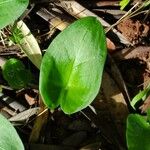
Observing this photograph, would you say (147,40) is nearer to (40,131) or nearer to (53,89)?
(53,89)

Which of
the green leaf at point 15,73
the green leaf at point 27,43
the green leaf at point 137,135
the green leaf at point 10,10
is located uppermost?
the green leaf at point 10,10

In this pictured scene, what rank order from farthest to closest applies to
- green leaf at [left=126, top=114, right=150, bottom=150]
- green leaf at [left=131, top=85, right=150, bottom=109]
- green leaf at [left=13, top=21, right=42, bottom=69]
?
green leaf at [left=13, top=21, right=42, bottom=69] < green leaf at [left=131, top=85, right=150, bottom=109] < green leaf at [left=126, top=114, right=150, bottom=150]

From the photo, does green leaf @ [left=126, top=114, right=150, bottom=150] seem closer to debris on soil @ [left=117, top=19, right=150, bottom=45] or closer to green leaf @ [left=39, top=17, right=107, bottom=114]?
green leaf @ [left=39, top=17, right=107, bottom=114]

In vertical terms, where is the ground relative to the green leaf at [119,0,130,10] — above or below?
below

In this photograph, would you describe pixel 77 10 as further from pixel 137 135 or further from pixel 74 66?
pixel 137 135

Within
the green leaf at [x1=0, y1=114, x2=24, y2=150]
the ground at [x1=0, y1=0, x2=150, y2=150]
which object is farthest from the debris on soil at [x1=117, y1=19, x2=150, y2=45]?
the green leaf at [x1=0, y1=114, x2=24, y2=150]

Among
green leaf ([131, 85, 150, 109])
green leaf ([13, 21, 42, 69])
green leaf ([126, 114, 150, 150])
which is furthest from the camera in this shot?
green leaf ([13, 21, 42, 69])

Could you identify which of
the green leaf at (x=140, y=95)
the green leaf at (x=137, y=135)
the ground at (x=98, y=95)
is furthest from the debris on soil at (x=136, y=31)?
the green leaf at (x=137, y=135)

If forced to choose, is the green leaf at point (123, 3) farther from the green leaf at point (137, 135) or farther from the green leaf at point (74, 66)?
the green leaf at point (137, 135)
